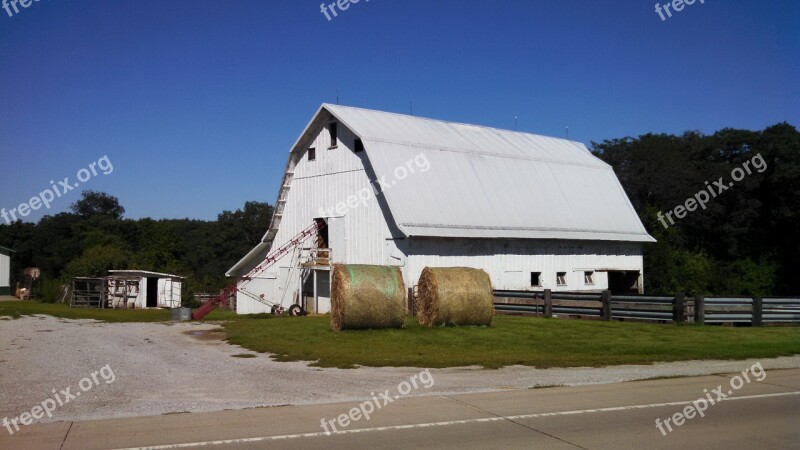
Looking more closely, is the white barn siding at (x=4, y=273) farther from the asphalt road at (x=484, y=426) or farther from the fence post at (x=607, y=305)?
the asphalt road at (x=484, y=426)

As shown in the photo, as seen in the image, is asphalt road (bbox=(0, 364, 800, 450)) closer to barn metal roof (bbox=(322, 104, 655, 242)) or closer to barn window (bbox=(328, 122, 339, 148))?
barn metal roof (bbox=(322, 104, 655, 242))

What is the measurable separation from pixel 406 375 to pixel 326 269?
64.2ft

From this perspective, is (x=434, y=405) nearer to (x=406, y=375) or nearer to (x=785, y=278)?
(x=406, y=375)

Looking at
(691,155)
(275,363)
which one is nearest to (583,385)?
(275,363)

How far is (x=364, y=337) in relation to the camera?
21.0m

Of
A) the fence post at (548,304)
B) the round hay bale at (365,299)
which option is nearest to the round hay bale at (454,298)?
the round hay bale at (365,299)

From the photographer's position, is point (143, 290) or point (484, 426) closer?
point (484, 426)

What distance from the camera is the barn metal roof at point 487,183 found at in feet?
104

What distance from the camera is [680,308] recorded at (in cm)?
2448

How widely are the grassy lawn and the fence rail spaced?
978 millimetres

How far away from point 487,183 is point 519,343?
54.4 ft

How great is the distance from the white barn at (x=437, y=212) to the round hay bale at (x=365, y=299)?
6.67m

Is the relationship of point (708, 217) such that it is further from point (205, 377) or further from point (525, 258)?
point (205, 377)

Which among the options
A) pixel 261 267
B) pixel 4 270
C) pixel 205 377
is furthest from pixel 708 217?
pixel 4 270
